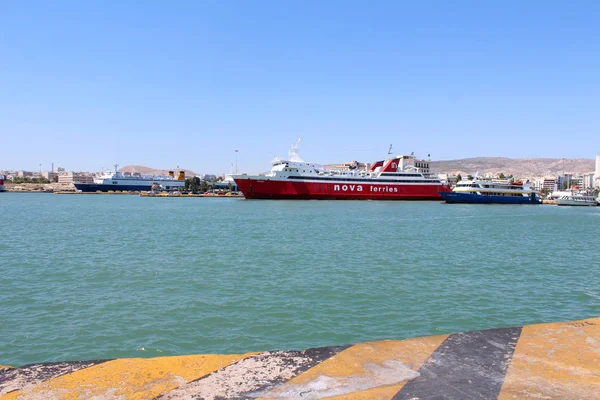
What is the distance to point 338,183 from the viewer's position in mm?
57625

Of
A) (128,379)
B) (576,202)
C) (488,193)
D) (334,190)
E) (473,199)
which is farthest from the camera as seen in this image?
(576,202)

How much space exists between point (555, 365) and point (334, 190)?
179 feet

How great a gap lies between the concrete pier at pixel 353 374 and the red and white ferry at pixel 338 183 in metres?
52.1

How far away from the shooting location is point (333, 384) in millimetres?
2840

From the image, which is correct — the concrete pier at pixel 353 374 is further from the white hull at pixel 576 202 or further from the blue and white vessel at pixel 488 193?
the white hull at pixel 576 202

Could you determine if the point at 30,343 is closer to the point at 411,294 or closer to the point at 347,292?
the point at 347,292

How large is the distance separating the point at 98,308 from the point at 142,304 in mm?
719

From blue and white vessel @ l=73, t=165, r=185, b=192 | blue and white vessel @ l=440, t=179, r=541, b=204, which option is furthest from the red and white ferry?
blue and white vessel @ l=73, t=165, r=185, b=192

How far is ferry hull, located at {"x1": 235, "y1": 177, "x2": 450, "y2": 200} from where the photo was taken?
55.6 meters

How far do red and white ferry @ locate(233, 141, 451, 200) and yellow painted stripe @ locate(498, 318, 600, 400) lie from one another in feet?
170

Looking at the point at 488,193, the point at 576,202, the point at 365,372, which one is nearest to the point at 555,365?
the point at 365,372

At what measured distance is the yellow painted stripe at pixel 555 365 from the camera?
273 cm

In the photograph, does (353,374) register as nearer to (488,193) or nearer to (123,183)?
(488,193)

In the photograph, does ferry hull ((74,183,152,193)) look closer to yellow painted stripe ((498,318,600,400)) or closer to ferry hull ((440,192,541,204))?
ferry hull ((440,192,541,204))
